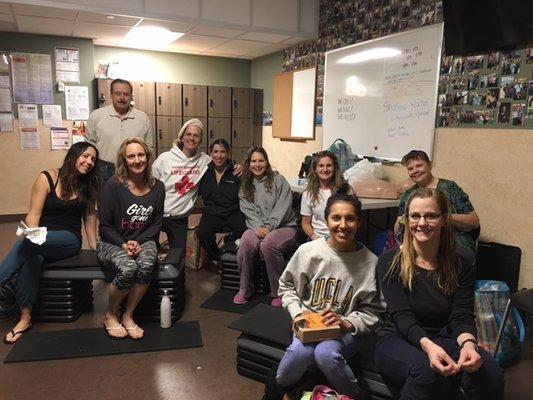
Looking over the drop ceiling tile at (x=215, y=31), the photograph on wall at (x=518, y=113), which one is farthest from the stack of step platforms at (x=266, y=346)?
the drop ceiling tile at (x=215, y=31)

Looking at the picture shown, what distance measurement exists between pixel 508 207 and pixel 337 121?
2.11m

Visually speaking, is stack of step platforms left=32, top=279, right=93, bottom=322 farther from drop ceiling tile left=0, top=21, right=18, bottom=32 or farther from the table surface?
drop ceiling tile left=0, top=21, right=18, bottom=32

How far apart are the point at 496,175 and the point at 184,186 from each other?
2285 mm

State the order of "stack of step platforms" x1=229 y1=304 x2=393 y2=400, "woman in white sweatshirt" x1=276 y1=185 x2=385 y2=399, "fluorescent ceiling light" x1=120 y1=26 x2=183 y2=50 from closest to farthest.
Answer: "woman in white sweatshirt" x1=276 y1=185 x2=385 y2=399 → "stack of step platforms" x1=229 y1=304 x2=393 y2=400 → "fluorescent ceiling light" x1=120 y1=26 x2=183 y2=50

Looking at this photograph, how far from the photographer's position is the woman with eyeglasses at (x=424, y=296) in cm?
167

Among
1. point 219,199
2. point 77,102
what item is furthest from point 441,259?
point 77,102

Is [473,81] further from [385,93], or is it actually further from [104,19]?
[104,19]

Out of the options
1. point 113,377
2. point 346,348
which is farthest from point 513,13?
point 113,377

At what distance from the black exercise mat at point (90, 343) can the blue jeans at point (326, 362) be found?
33.6 inches

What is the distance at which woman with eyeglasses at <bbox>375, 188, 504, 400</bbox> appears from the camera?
1675mm

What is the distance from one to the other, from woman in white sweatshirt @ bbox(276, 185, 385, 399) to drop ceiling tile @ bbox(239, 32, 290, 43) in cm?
352

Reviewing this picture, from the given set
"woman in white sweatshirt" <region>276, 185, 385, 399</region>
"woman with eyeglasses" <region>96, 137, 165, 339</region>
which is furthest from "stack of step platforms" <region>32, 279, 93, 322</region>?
"woman in white sweatshirt" <region>276, 185, 385, 399</region>

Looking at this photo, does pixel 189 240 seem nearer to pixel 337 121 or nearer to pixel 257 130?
pixel 337 121

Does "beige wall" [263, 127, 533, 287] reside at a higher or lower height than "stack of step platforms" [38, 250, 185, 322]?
higher
